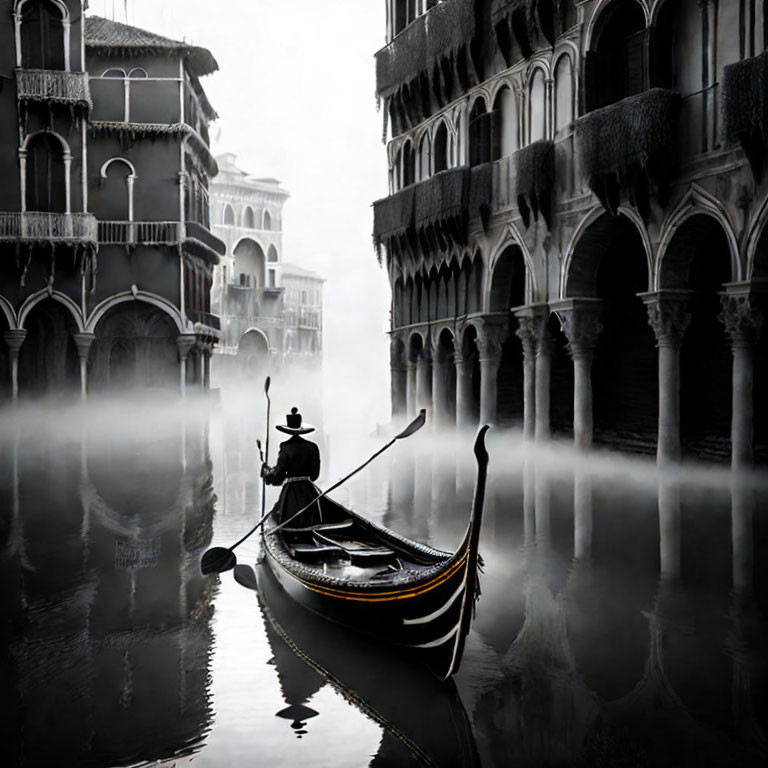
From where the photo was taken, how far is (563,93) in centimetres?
1958

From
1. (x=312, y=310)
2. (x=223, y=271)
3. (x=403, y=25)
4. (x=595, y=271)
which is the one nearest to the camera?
(x=595, y=271)

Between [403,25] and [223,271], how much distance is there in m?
32.5

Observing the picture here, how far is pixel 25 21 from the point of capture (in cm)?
3108

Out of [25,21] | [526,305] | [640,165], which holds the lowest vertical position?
[526,305]

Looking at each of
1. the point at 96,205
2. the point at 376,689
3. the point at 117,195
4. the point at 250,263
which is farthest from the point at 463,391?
the point at 250,263

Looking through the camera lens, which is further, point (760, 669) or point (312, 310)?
point (312, 310)

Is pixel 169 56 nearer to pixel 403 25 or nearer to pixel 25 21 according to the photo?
pixel 25 21

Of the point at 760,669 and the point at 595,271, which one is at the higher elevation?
the point at 595,271

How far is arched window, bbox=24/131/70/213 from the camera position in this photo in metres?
31.4

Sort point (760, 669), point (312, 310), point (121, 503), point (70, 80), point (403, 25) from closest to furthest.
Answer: point (760, 669) < point (121, 503) < point (403, 25) < point (70, 80) < point (312, 310)

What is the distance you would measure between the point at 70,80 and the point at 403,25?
37.0 ft

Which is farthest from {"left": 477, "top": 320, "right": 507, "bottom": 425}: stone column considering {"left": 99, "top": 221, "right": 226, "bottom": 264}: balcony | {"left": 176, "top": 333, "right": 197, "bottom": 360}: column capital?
{"left": 99, "top": 221, "right": 226, "bottom": 264}: balcony

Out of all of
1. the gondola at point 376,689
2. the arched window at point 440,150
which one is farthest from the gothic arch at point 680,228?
the arched window at point 440,150

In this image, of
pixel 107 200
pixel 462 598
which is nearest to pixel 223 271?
pixel 107 200
